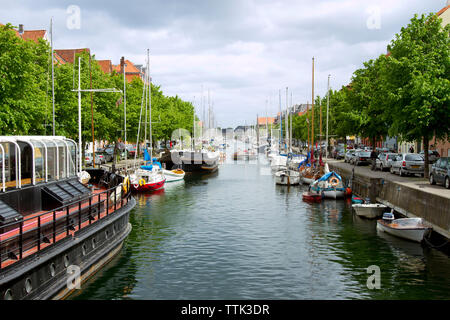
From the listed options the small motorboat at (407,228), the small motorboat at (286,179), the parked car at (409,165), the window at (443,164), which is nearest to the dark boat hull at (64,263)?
the small motorboat at (407,228)

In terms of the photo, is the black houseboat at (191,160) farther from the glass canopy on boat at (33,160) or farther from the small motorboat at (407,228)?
the glass canopy on boat at (33,160)

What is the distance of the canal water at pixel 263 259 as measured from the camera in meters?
15.8

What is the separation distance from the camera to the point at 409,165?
3797 cm

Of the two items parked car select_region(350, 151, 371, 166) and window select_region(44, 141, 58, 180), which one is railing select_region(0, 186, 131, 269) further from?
parked car select_region(350, 151, 371, 166)

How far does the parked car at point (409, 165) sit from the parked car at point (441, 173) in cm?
814

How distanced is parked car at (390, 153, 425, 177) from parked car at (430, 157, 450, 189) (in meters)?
8.14

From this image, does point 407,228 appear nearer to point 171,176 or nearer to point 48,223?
point 48,223

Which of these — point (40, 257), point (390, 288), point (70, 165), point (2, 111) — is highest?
point (2, 111)

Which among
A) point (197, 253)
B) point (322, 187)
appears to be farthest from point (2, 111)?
point (322, 187)

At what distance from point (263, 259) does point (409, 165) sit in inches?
888
